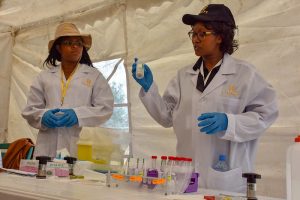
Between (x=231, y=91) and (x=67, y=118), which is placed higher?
(x=231, y=91)

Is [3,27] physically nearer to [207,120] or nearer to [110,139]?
[110,139]

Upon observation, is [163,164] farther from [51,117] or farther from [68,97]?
[68,97]

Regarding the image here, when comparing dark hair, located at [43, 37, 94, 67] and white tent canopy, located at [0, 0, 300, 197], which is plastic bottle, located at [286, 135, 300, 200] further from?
dark hair, located at [43, 37, 94, 67]

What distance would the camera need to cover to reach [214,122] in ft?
4.63

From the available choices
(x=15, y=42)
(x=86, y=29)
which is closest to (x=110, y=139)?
(x=86, y=29)

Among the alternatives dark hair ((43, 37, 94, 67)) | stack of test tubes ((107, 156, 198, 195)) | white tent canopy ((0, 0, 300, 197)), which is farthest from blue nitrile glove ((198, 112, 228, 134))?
dark hair ((43, 37, 94, 67))

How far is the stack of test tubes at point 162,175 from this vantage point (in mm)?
1101

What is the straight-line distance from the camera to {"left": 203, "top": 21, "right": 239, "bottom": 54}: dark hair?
1.68m

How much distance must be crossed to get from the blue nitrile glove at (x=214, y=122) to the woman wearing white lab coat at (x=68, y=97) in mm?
778

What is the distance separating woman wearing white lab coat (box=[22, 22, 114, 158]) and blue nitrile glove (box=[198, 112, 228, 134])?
30.6 inches

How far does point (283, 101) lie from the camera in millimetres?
1975

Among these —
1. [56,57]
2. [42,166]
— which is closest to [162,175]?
[42,166]

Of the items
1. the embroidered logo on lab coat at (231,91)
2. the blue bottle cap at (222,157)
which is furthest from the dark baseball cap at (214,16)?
the blue bottle cap at (222,157)

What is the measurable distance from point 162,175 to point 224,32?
0.81m
